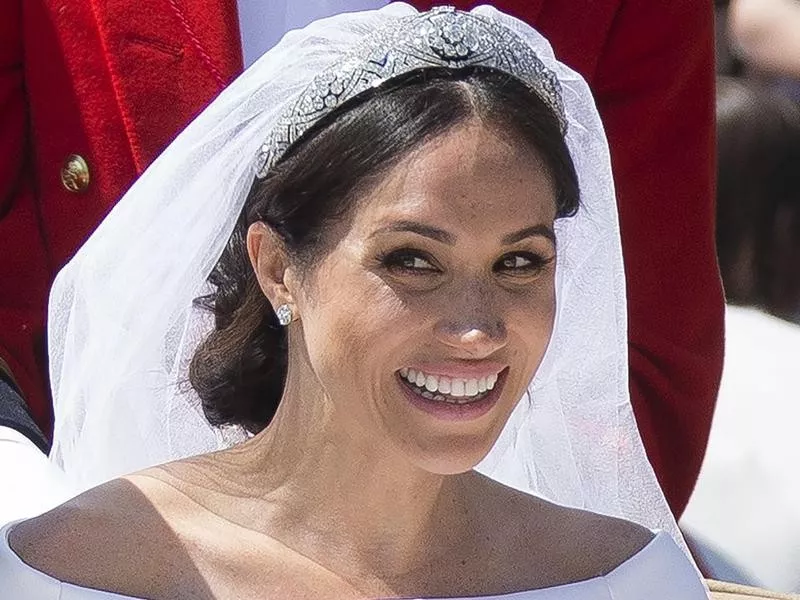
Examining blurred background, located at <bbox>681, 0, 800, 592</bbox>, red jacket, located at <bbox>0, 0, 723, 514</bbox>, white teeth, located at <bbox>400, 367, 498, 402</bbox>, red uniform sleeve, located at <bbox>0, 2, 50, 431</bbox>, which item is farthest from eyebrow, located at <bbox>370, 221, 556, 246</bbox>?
blurred background, located at <bbox>681, 0, 800, 592</bbox>

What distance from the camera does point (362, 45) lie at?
2070mm

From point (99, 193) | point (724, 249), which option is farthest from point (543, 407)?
point (724, 249)

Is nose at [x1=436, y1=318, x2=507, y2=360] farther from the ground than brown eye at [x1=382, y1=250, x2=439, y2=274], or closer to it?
closer to it

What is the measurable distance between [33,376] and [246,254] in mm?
516

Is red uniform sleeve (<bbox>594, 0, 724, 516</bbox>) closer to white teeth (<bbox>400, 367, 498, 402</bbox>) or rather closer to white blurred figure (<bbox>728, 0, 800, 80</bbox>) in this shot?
white teeth (<bbox>400, 367, 498, 402</bbox>)

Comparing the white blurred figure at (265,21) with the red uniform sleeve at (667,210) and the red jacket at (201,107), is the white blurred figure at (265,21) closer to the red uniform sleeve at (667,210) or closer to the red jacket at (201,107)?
the red jacket at (201,107)

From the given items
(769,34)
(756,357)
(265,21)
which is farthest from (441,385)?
(769,34)

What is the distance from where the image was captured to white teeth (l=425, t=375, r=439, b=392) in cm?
196

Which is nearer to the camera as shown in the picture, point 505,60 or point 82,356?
point 505,60

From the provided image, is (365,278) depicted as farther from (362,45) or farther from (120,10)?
(120,10)

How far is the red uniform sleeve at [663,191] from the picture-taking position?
2660 mm

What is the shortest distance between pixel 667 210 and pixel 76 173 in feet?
2.53

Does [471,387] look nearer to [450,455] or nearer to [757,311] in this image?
[450,455]

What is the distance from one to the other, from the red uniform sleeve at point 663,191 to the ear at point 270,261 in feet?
2.22
